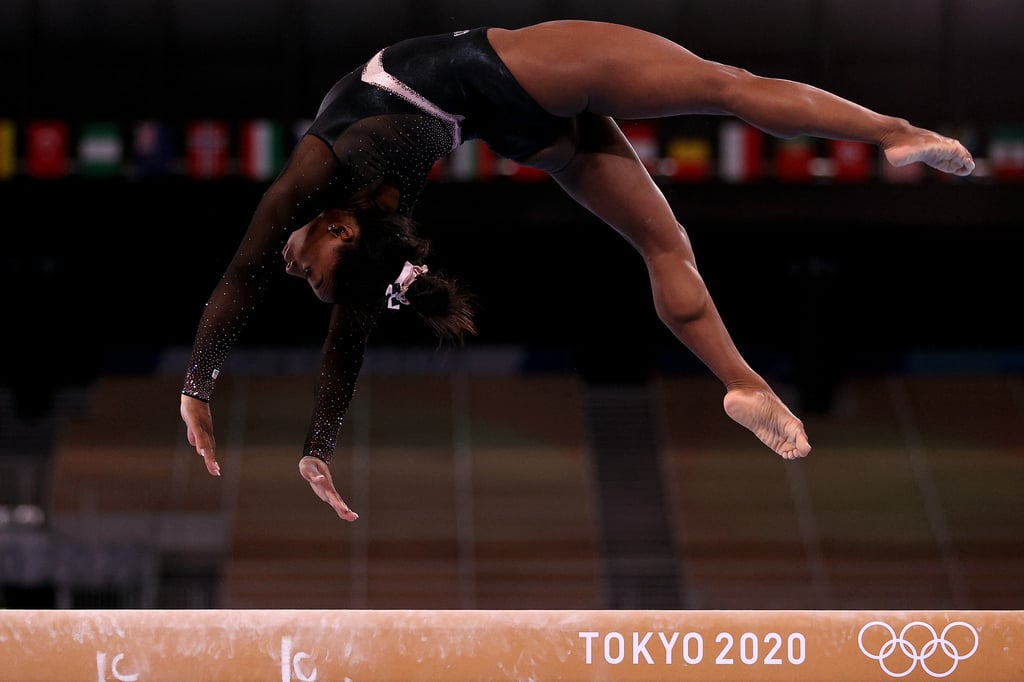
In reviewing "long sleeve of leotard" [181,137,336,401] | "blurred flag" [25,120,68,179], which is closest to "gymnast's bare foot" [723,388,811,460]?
"long sleeve of leotard" [181,137,336,401]

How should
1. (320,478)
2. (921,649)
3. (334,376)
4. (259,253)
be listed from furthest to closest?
(334,376)
(320,478)
(921,649)
(259,253)

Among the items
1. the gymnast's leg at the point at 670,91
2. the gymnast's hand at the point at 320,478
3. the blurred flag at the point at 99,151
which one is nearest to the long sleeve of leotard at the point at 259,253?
the gymnast's hand at the point at 320,478

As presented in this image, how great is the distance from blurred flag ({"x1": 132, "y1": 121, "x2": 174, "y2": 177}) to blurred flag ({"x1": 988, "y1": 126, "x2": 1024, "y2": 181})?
23.1ft

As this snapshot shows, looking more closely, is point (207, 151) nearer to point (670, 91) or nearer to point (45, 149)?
point (45, 149)

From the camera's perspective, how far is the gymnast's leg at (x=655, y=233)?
365cm

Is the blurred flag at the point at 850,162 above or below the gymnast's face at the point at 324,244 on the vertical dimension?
above

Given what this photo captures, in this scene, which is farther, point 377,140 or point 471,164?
point 471,164

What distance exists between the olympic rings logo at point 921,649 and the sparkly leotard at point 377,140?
1.70 metres

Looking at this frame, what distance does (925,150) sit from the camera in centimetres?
329

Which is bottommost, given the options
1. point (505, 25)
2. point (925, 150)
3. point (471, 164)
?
point (925, 150)

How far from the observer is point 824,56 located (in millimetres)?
10656

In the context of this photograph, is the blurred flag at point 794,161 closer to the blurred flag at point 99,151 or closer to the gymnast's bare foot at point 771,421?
the blurred flag at point 99,151

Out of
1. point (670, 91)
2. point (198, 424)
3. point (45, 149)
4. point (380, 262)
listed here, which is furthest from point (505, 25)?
point (198, 424)

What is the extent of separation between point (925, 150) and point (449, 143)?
1313 mm
